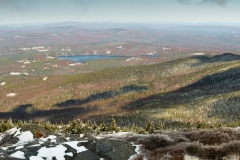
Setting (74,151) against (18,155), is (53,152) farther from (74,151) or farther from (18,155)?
(18,155)

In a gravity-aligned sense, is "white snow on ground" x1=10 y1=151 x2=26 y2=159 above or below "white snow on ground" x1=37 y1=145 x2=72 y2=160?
above

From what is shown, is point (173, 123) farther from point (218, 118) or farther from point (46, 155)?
point (46, 155)

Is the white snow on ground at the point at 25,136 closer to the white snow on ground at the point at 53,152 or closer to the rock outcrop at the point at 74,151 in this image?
the rock outcrop at the point at 74,151

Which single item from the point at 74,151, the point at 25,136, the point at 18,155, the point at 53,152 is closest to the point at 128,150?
the point at 74,151

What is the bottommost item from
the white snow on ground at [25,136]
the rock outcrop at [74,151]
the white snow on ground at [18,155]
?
the white snow on ground at [25,136]

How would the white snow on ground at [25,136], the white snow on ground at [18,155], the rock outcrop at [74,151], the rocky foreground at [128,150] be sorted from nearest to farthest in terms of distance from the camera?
the rocky foreground at [128,150] → the white snow on ground at [18,155] → the rock outcrop at [74,151] → the white snow on ground at [25,136]

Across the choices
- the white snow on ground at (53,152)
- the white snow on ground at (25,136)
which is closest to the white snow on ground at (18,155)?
the white snow on ground at (53,152)

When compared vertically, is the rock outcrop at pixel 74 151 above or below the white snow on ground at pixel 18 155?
below

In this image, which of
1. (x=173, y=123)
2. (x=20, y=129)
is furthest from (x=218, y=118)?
(x=20, y=129)

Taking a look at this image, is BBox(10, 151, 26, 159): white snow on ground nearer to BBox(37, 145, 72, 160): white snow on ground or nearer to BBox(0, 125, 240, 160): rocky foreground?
BBox(0, 125, 240, 160): rocky foreground

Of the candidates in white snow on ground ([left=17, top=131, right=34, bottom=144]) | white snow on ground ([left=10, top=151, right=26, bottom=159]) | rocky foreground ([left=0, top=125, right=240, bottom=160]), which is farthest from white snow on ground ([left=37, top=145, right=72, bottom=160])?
white snow on ground ([left=17, top=131, right=34, bottom=144])
